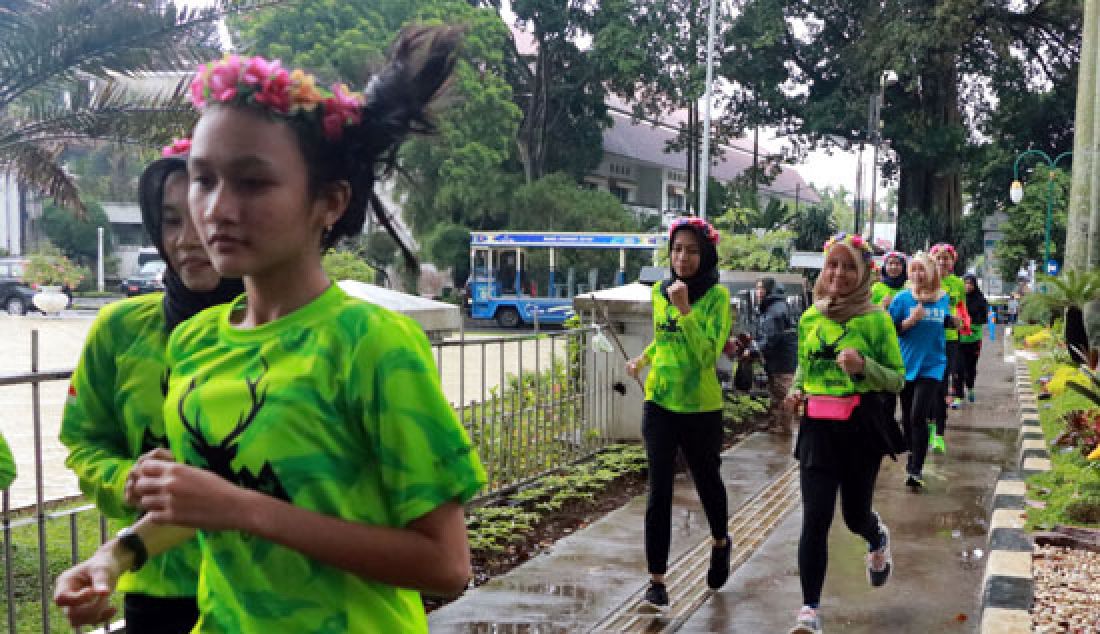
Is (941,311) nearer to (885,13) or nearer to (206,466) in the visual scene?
(206,466)

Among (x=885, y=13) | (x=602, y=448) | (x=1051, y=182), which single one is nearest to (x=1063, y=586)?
(x=602, y=448)

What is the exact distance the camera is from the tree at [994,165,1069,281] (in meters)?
35.7

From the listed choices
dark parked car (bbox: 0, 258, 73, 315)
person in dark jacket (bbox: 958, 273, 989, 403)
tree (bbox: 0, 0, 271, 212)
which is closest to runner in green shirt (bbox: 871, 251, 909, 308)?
person in dark jacket (bbox: 958, 273, 989, 403)

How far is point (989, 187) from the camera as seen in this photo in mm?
39094

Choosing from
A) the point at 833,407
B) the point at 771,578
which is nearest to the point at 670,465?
A: the point at 833,407

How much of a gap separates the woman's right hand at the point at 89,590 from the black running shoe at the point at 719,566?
13.6 ft

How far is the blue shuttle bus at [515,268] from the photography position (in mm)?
31719

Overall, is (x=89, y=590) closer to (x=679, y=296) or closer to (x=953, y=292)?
(x=679, y=296)

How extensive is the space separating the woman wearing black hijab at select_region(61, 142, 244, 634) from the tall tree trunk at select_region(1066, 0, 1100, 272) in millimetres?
13542

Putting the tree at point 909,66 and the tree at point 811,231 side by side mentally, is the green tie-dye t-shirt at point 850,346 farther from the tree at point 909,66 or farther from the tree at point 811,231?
the tree at point 811,231

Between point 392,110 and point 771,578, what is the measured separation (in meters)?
4.66

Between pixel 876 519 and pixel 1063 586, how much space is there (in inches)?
35.2

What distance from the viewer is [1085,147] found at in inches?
567

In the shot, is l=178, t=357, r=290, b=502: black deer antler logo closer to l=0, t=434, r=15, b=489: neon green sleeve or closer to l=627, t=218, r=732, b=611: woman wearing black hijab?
l=0, t=434, r=15, b=489: neon green sleeve
